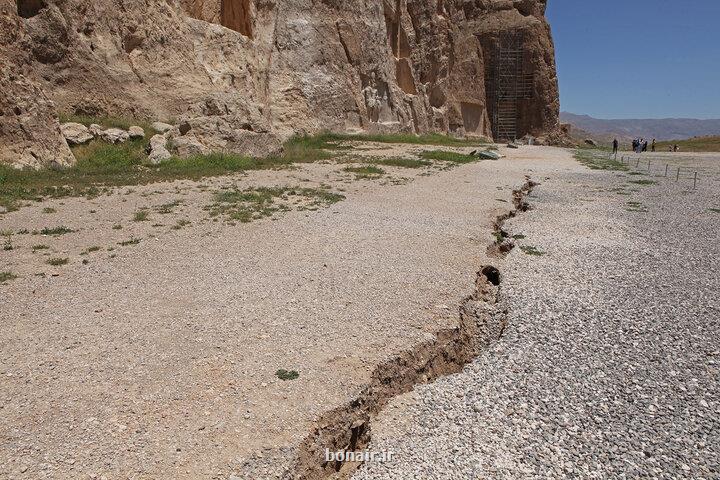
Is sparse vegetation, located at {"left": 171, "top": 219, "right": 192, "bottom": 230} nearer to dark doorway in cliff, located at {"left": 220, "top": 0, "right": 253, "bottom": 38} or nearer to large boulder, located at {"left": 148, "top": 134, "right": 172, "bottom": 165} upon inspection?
large boulder, located at {"left": 148, "top": 134, "right": 172, "bottom": 165}

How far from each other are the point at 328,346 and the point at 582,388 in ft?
8.62

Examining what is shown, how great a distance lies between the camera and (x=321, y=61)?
36000 millimetres

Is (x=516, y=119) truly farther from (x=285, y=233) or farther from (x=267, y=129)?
(x=285, y=233)

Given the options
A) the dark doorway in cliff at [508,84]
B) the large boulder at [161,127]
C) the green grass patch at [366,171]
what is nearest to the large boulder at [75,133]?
the large boulder at [161,127]

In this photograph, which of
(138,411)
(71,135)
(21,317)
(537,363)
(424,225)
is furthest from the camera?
(71,135)

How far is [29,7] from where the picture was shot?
781 inches

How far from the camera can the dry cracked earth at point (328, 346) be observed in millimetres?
4121

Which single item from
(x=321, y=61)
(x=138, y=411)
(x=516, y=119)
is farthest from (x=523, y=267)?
(x=516, y=119)

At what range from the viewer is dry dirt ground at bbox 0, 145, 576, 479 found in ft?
13.4

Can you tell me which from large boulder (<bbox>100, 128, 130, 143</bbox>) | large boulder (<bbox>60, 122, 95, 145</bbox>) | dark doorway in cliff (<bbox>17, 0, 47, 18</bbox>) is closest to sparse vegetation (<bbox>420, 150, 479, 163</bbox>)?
large boulder (<bbox>100, 128, 130, 143</bbox>)

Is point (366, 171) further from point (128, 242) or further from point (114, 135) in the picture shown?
point (128, 242)

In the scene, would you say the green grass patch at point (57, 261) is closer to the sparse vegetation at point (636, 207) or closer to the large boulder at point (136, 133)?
the large boulder at point (136, 133)

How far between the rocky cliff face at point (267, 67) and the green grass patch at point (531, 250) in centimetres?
1462

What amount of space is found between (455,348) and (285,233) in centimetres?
527
